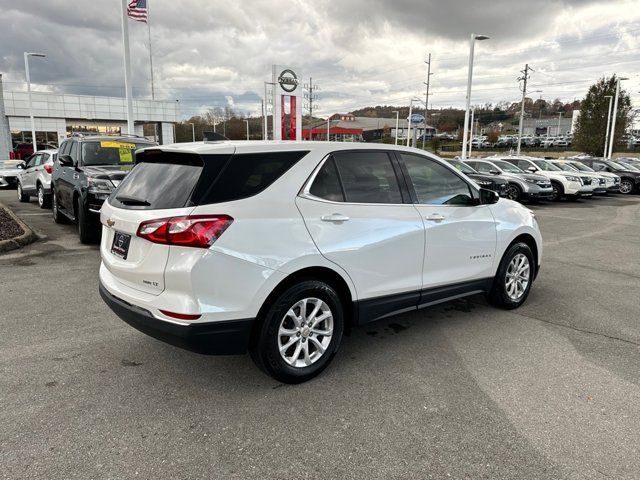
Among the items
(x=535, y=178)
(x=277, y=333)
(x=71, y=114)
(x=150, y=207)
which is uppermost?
(x=71, y=114)

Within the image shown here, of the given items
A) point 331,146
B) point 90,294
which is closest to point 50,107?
point 90,294

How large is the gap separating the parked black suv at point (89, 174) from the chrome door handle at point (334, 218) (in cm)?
523

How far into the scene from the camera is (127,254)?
3.36 meters

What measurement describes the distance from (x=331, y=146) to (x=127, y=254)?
175 cm

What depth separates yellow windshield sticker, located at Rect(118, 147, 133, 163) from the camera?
8945 mm

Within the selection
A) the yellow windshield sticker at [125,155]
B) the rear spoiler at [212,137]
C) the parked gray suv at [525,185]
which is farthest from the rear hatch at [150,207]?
the parked gray suv at [525,185]

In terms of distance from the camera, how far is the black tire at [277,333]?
323cm

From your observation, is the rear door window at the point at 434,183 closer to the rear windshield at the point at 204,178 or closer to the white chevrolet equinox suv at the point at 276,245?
the white chevrolet equinox suv at the point at 276,245

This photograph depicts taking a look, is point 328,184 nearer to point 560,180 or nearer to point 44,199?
point 44,199

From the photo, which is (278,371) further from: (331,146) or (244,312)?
(331,146)

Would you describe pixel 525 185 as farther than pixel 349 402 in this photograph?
Yes

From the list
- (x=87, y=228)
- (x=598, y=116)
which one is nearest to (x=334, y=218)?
(x=87, y=228)

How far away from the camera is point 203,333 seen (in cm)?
300

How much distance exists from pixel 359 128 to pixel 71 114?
209 feet
